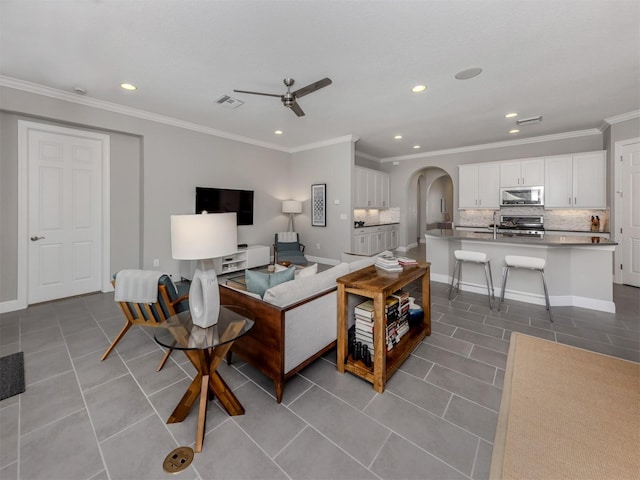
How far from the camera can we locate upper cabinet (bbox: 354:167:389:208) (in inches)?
255

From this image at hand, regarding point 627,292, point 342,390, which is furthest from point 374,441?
point 627,292

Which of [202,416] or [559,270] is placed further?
[559,270]

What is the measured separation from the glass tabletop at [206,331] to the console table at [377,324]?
2.46 ft

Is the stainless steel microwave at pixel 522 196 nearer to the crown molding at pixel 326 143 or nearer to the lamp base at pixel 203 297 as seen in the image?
the crown molding at pixel 326 143

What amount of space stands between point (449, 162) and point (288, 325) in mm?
6643

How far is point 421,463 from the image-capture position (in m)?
1.43

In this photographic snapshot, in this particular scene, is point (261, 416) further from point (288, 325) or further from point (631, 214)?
point (631, 214)

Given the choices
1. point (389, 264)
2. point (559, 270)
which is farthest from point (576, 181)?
point (389, 264)

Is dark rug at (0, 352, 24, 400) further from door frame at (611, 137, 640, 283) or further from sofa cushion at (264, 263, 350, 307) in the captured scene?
door frame at (611, 137, 640, 283)

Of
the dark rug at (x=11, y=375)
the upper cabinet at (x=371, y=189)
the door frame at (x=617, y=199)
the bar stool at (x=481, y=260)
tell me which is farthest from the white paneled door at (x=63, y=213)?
the door frame at (x=617, y=199)

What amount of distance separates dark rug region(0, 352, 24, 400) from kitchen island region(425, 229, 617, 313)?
16.3 feet

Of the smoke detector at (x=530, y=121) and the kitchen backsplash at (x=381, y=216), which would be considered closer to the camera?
the smoke detector at (x=530, y=121)

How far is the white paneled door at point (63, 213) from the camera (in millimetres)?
3645

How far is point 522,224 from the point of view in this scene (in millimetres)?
5785
